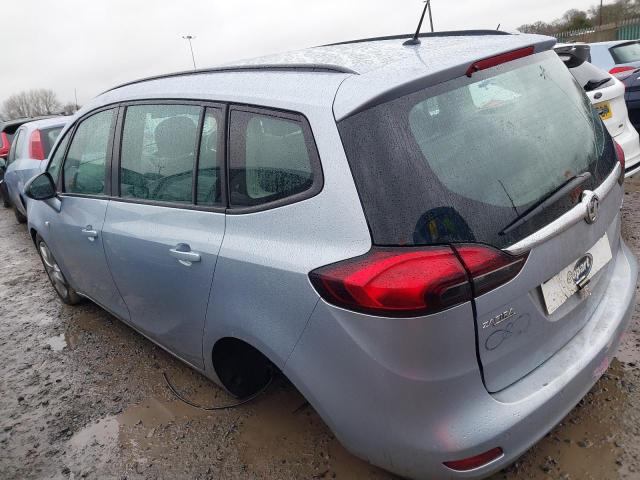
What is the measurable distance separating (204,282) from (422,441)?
1069 mm

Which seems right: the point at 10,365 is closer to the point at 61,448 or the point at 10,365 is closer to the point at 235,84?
the point at 61,448

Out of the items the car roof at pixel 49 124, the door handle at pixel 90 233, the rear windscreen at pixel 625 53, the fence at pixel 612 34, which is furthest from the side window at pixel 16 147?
the fence at pixel 612 34

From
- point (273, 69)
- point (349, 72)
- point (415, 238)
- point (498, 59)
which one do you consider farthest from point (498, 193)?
point (273, 69)

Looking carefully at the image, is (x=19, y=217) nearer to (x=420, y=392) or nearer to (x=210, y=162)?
(x=210, y=162)

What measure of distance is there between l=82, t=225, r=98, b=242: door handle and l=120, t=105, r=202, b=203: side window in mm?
387

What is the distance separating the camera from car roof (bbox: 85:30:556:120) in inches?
63.0

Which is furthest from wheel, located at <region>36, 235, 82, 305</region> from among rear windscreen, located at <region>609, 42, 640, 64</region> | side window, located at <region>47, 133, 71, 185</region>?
rear windscreen, located at <region>609, 42, 640, 64</region>

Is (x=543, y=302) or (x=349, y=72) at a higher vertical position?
(x=349, y=72)

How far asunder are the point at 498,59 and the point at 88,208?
2442 mm

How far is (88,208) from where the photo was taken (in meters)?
3.06

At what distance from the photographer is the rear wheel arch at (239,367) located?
90.4 inches

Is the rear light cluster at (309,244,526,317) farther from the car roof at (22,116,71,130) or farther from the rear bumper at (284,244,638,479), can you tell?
the car roof at (22,116,71,130)

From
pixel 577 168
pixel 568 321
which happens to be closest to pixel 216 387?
pixel 568 321

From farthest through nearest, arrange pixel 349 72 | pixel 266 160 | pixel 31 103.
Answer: pixel 31 103, pixel 266 160, pixel 349 72
